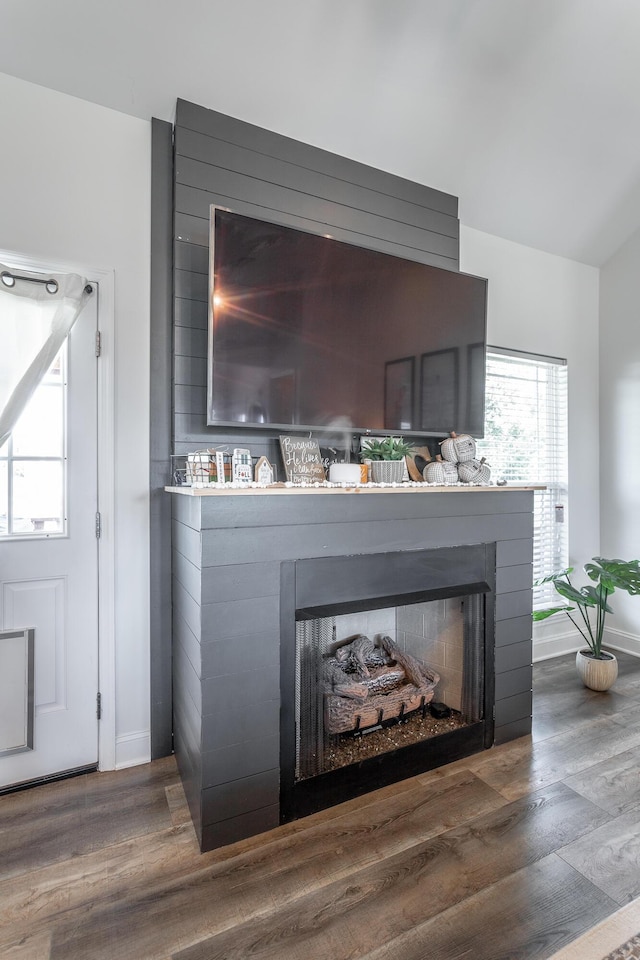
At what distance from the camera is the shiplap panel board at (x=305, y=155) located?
2.10 m

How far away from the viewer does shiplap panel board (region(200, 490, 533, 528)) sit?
1595 mm

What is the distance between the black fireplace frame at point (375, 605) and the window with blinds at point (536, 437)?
1.25 meters

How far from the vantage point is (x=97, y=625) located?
2.06 m

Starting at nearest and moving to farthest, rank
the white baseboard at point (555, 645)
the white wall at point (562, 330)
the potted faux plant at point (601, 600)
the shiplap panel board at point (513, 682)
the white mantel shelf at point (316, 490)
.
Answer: the white mantel shelf at point (316, 490) → the shiplap panel board at point (513, 682) → the potted faux plant at point (601, 600) → the white wall at point (562, 330) → the white baseboard at point (555, 645)

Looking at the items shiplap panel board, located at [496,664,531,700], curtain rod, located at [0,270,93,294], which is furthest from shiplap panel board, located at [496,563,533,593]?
curtain rod, located at [0,270,93,294]

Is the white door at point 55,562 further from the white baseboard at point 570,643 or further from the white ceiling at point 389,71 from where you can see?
the white baseboard at point 570,643

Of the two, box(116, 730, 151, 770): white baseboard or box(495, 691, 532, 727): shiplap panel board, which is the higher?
box(495, 691, 532, 727): shiplap panel board

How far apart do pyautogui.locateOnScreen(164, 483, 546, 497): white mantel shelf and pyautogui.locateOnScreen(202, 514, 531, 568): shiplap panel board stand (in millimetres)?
120

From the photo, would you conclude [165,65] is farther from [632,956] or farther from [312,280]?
[632,956]

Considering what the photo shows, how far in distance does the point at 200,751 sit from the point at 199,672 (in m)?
0.25

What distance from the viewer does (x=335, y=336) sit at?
220cm

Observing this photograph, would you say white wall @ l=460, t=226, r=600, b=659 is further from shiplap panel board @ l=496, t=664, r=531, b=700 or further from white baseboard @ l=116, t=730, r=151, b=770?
white baseboard @ l=116, t=730, r=151, b=770

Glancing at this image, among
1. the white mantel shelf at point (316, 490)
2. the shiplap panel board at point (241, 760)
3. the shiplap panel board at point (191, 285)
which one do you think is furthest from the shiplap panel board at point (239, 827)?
the shiplap panel board at point (191, 285)

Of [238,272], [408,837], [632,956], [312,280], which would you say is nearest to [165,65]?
[238,272]
